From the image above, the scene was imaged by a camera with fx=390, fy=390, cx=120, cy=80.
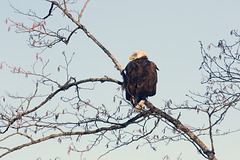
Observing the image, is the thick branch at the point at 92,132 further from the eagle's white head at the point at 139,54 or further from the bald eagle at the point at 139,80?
the eagle's white head at the point at 139,54

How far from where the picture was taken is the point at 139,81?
858 cm

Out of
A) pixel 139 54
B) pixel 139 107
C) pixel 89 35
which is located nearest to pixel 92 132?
pixel 139 107

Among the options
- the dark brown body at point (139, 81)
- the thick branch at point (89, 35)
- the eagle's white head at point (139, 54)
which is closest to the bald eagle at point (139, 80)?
the dark brown body at point (139, 81)

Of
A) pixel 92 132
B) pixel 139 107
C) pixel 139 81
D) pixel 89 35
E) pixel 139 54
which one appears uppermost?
pixel 139 54

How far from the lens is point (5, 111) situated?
735cm

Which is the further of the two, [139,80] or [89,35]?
[139,80]

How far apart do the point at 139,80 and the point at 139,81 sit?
0.02m

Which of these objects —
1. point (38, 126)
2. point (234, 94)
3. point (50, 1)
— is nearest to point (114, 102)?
point (38, 126)

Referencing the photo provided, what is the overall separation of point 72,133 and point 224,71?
3006mm

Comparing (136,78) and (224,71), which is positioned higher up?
(136,78)

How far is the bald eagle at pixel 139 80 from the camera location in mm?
8461

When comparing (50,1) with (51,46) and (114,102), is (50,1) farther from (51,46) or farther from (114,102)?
(114,102)

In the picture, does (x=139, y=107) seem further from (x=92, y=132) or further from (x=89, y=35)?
(x=89, y=35)

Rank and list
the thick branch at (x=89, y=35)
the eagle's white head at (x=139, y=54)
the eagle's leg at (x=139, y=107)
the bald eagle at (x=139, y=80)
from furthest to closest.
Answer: the eagle's white head at (x=139, y=54) → the bald eagle at (x=139, y=80) → the thick branch at (x=89, y=35) → the eagle's leg at (x=139, y=107)
